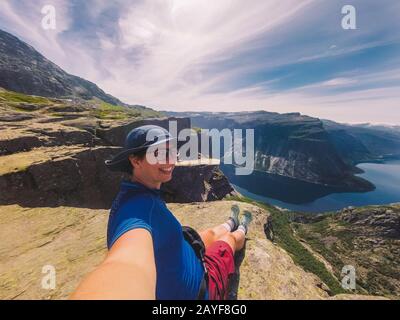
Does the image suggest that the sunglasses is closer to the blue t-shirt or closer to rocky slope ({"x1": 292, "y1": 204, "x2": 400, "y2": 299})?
the blue t-shirt

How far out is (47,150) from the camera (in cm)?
2847

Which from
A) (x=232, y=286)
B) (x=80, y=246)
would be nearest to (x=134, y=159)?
(x=232, y=286)

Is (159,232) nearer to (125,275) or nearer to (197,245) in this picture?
(125,275)

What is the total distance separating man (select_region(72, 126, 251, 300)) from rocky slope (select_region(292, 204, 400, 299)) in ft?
314

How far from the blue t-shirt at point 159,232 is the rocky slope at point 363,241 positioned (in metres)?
95.8

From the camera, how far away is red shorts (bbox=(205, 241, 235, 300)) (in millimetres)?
5582

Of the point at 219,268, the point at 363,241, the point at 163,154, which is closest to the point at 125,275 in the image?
the point at 163,154

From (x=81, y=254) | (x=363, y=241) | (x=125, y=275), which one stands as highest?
(x=125, y=275)

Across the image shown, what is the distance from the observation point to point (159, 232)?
3.99 meters

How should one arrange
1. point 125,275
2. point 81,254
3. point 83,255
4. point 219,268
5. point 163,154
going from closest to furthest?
point 125,275, point 163,154, point 219,268, point 83,255, point 81,254

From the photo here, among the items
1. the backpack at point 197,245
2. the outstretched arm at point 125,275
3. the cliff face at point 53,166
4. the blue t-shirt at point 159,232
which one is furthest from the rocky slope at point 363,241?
the outstretched arm at point 125,275

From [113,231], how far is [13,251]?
10.2 metres

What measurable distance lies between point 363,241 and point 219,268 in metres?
161
